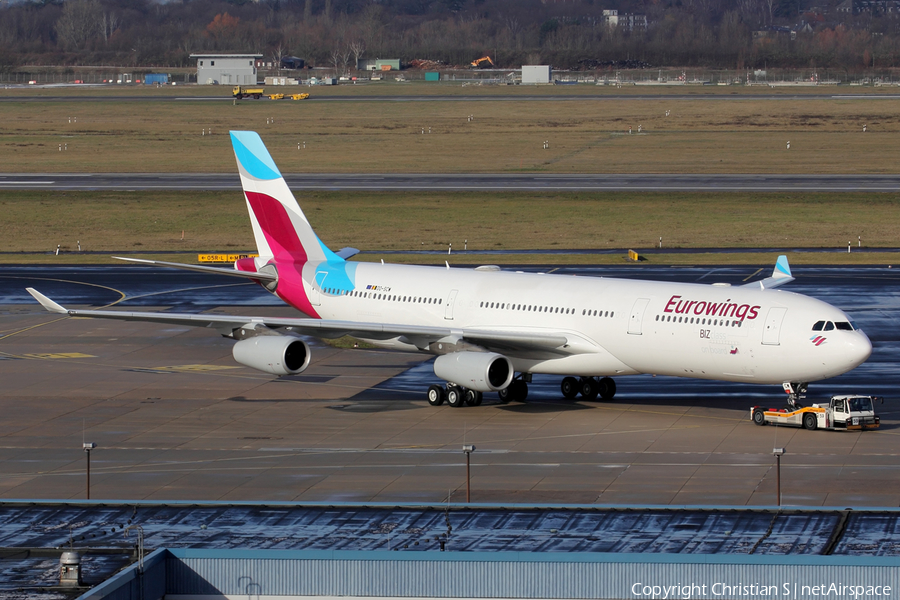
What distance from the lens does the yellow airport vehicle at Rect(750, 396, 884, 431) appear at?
44344 millimetres

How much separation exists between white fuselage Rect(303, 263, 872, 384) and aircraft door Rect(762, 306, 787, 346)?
36 mm

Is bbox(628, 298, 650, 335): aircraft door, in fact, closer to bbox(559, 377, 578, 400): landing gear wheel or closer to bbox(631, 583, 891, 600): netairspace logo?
bbox(559, 377, 578, 400): landing gear wheel

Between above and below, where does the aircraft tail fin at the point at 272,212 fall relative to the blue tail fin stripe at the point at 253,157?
below

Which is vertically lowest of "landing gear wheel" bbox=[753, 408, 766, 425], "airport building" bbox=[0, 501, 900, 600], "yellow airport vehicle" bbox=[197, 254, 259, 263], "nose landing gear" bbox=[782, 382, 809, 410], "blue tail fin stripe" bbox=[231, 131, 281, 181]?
"landing gear wheel" bbox=[753, 408, 766, 425]

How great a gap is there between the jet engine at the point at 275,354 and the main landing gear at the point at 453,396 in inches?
218

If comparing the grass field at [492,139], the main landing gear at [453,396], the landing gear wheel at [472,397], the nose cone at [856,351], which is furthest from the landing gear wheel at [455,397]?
the grass field at [492,139]

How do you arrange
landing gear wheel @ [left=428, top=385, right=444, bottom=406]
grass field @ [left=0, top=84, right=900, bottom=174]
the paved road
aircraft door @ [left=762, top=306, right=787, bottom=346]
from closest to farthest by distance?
aircraft door @ [left=762, top=306, right=787, bottom=346] → landing gear wheel @ [left=428, top=385, right=444, bottom=406] → the paved road → grass field @ [left=0, top=84, right=900, bottom=174]

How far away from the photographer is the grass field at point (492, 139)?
143875 mm

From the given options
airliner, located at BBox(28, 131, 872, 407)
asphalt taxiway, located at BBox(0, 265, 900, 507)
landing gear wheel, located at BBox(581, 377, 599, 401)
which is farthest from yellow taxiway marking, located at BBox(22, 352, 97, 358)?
landing gear wheel, located at BBox(581, 377, 599, 401)

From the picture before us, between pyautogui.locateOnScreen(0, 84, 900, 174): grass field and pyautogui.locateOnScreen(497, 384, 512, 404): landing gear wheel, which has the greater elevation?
pyautogui.locateOnScreen(0, 84, 900, 174): grass field

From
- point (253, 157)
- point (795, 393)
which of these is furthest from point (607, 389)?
point (253, 157)

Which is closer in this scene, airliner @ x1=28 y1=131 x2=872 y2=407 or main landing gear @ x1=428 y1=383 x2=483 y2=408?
airliner @ x1=28 y1=131 x2=872 y2=407

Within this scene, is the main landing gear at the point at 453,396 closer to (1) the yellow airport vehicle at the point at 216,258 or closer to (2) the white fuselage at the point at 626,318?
(2) the white fuselage at the point at 626,318

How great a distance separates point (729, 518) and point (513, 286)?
74.9 ft
